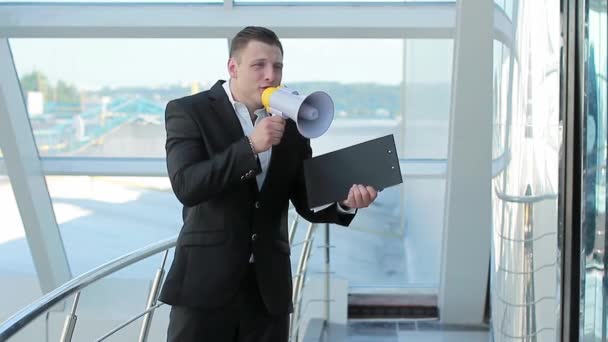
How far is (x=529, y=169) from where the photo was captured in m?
1.08

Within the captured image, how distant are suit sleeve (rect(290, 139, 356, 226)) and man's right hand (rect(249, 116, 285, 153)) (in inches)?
7.2

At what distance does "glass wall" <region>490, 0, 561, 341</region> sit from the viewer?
1.04 meters

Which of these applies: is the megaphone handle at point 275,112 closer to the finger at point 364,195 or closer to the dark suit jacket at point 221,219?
the dark suit jacket at point 221,219

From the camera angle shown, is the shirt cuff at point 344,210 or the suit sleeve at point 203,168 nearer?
the suit sleeve at point 203,168

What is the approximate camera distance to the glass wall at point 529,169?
41.0 inches

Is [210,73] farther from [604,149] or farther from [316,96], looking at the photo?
[604,149]

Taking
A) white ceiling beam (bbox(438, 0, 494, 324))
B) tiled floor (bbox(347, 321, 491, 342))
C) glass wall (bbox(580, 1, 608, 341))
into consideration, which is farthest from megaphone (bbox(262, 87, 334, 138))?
tiled floor (bbox(347, 321, 491, 342))

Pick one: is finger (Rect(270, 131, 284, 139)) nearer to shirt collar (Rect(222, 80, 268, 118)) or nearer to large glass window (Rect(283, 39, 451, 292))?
shirt collar (Rect(222, 80, 268, 118))

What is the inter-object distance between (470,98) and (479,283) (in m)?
1.22

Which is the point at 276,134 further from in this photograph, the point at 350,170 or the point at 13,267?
the point at 13,267

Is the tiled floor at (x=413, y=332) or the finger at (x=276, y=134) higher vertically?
the finger at (x=276, y=134)

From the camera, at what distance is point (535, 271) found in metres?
1.10

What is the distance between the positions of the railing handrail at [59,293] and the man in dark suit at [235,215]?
0.21m

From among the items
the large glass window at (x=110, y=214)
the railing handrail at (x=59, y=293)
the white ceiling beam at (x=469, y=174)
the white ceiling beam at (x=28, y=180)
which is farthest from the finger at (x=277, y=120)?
the large glass window at (x=110, y=214)
